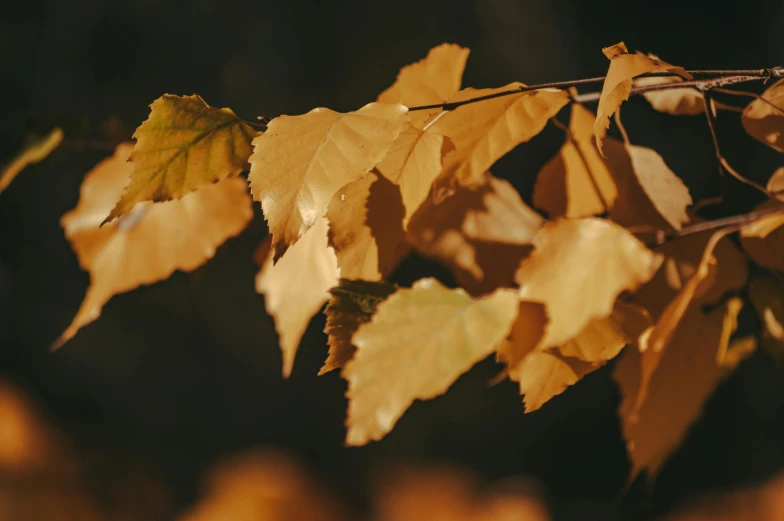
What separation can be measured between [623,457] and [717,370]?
2.98ft

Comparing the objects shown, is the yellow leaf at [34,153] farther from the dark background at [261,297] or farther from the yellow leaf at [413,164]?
the dark background at [261,297]

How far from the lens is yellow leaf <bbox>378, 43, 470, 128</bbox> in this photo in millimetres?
318

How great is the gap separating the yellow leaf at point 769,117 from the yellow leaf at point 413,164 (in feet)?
0.48

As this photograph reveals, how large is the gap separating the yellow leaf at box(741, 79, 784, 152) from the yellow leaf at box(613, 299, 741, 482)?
101 mm

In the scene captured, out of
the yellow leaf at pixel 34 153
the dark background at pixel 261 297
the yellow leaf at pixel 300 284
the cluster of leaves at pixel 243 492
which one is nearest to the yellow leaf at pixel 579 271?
the yellow leaf at pixel 300 284

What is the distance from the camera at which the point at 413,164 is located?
0.27 metres

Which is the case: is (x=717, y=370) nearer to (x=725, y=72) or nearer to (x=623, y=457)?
(x=725, y=72)

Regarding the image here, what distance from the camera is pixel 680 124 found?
3.08ft

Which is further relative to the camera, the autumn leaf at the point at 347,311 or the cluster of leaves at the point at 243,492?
the cluster of leaves at the point at 243,492

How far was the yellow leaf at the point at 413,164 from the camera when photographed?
0.26 meters

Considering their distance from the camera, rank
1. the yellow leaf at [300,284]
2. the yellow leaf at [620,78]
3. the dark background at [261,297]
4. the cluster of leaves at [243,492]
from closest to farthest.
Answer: the yellow leaf at [620,78], the yellow leaf at [300,284], the dark background at [261,297], the cluster of leaves at [243,492]

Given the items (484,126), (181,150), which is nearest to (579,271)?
(484,126)

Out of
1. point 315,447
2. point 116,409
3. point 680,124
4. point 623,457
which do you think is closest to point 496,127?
point 680,124

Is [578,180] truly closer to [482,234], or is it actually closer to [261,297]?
[482,234]
